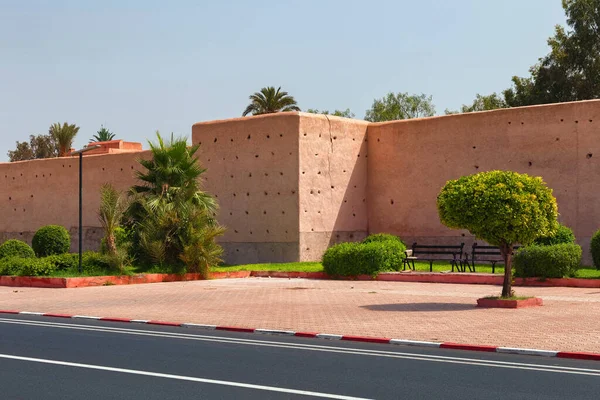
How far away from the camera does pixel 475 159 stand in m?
31.0

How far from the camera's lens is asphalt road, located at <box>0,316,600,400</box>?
346 inches

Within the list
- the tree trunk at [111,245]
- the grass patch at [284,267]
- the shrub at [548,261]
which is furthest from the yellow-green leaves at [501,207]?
the tree trunk at [111,245]

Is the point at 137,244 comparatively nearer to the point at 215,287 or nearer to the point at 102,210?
the point at 102,210

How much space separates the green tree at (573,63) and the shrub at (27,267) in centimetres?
3225

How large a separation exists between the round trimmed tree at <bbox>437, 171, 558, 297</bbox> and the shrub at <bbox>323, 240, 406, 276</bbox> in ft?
26.7

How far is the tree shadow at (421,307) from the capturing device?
1767cm

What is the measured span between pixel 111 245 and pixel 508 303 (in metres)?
13.9

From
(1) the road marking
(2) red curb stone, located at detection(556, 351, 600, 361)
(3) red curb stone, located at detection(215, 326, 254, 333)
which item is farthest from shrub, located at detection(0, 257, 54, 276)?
(2) red curb stone, located at detection(556, 351, 600, 361)

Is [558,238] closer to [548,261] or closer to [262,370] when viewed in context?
[548,261]

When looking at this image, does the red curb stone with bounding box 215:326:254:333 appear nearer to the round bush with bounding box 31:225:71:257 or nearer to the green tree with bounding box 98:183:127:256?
the green tree with bounding box 98:183:127:256

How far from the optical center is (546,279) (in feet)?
75.0

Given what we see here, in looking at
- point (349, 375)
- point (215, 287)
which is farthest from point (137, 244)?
point (349, 375)

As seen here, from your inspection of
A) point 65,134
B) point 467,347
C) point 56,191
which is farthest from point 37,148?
point 467,347

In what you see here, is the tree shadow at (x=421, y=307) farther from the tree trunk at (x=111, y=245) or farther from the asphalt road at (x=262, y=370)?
the tree trunk at (x=111, y=245)
